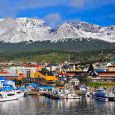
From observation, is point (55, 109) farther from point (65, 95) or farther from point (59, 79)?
point (59, 79)

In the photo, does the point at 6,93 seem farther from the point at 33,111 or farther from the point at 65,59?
the point at 65,59

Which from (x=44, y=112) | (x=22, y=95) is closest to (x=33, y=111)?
(x=44, y=112)

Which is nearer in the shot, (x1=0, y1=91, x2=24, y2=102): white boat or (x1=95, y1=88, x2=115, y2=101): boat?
(x1=0, y1=91, x2=24, y2=102): white boat

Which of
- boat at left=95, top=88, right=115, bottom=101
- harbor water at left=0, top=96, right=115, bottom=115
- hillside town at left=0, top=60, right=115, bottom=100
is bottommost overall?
harbor water at left=0, top=96, right=115, bottom=115

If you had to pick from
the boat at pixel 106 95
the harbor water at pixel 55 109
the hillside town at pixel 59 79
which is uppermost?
the hillside town at pixel 59 79

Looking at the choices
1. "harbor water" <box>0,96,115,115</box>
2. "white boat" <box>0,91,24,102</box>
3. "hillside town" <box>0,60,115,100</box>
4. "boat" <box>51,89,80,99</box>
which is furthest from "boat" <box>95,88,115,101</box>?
"hillside town" <box>0,60,115,100</box>

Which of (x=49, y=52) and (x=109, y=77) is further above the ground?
(x=49, y=52)

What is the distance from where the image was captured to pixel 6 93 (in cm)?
5681

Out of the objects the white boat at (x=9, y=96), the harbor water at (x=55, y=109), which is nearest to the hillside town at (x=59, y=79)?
the white boat at (x=9, y=96)

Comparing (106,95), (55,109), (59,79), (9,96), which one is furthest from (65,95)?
(59,79)

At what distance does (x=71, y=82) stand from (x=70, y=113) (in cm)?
3962

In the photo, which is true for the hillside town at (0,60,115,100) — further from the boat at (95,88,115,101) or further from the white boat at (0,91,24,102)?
the white boat at (0,91,24,102)

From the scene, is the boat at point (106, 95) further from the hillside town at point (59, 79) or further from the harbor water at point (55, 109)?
the hillside town at point (59, 79)

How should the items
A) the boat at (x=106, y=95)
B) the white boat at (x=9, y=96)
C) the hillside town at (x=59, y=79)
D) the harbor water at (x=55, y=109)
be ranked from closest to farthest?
the harbor water at (x=55, y=109), the white boat at (x=9, y=96), the boat at (x=106, y=95), the hillside town at (x=59, y=79)
